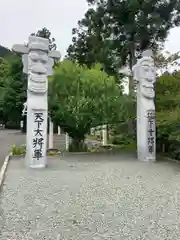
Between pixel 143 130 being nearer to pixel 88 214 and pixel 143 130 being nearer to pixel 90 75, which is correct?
pixel 90 75

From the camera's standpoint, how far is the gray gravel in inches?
148

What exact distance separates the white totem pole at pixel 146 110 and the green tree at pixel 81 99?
2123 millimetres

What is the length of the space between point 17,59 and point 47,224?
27962mm

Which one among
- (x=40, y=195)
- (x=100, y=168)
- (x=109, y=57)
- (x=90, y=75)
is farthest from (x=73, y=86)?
(x=40, y=195)

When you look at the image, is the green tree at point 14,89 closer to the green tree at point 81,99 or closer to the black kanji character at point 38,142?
the green tree at point 81,99

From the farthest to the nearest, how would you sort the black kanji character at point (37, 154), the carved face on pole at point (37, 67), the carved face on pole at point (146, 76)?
the carved face on pole at point (146, 76)
the carved face on pole at point (37, 67)
the black kanji character at point (37, 154)

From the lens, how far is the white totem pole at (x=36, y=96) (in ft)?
29.5

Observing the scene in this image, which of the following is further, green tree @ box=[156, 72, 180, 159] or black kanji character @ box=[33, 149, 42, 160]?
green tree @ box=[156, 72, 180, 159]

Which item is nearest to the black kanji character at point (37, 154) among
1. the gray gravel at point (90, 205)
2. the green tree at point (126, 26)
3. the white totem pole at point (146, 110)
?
the gray gravel at point (90, 205)

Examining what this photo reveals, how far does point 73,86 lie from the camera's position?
12.8 meters

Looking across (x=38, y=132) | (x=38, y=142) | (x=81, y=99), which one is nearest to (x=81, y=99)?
(x=81, y=99)

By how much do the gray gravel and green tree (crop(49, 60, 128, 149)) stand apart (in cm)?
433

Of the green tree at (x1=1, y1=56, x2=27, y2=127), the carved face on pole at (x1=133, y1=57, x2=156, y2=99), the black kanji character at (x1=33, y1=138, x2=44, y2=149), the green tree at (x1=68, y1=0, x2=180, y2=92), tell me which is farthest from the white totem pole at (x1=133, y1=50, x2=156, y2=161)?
the green tree at (x1=1, y1=56, x2=27, y2=127)

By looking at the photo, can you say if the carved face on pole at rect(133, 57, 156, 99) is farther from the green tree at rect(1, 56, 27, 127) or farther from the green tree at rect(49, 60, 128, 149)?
the green tree at rect(1, 56, 27, 127)
